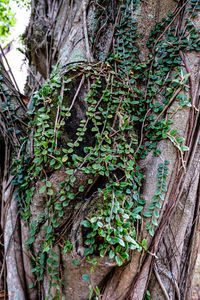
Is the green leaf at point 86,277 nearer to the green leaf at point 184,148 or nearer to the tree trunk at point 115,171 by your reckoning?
the tree trunk at point 115,171

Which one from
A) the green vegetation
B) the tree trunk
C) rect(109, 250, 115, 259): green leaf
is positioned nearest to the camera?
rect(109, 250, 115, 259): green leaf

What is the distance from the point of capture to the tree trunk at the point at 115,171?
4.00 feet

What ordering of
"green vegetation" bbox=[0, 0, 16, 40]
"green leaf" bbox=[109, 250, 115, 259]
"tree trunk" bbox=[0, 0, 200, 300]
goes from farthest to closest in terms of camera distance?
"green vegetation" bbox=[0, 0, 16, 40] < "tree trunk" bbox=[0, 0, 200, 300] < "green leaf" bbox=[109, 250, 115, 259]

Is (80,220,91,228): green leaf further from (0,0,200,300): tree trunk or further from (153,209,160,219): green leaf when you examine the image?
(153,209,160,219): green leaf

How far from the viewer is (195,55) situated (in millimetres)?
1440

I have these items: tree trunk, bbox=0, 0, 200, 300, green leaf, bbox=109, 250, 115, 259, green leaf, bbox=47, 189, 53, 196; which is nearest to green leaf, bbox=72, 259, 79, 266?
tree trunk, bbox=0, 0, 200, 300

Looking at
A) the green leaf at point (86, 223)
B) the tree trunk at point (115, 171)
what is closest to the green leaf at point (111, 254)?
the tree trunk at point (115, 171)

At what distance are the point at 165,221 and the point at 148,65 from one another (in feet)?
3.56

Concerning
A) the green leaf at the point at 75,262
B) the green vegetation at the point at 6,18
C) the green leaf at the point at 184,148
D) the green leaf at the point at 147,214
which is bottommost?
the green leaf at the point at 75,262

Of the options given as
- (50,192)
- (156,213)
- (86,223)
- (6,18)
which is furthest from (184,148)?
(6,18)

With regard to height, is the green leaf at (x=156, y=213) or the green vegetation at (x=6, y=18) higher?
the green vegetation at (x=6, y=18)

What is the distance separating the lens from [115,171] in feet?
4.23

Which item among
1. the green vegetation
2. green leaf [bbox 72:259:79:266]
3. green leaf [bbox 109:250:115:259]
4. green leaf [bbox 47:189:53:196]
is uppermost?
the green vegetation

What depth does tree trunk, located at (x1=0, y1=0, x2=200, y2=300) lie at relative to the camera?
1.22 metres
